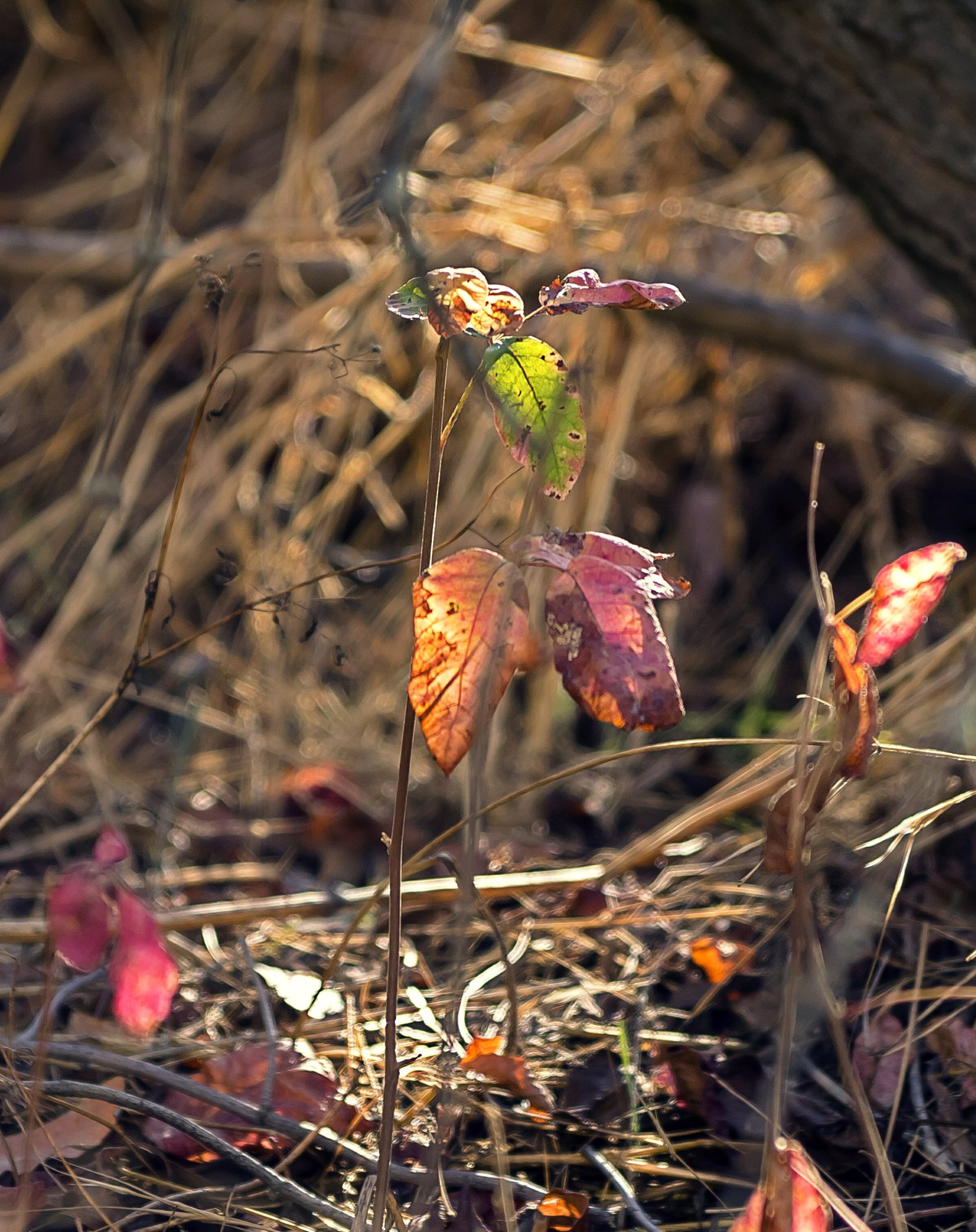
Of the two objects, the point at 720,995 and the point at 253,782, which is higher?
the point at 720,995

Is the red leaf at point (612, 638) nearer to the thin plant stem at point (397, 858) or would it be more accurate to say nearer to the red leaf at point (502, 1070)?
the thin plant stem at point (397, 858)

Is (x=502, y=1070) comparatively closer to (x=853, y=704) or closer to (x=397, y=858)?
(x=397, y=858)

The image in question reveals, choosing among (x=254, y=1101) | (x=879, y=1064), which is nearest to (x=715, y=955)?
(x=879, y=1064)

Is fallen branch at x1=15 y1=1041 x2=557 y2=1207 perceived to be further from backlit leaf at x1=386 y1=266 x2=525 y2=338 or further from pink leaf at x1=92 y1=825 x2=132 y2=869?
backlit leaf at x1=386 y1=266 x2=525 y2=338

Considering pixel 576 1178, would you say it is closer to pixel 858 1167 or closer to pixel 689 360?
pixel 858 1167

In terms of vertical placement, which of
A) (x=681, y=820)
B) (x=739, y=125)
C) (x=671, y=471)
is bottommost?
(x=671, y=471)

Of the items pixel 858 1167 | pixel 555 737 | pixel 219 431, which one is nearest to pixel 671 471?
pixel 555 737

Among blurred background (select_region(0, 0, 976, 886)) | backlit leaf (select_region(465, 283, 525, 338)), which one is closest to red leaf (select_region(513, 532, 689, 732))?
backlit leaf (select_region(465, 283, 525, 338))
